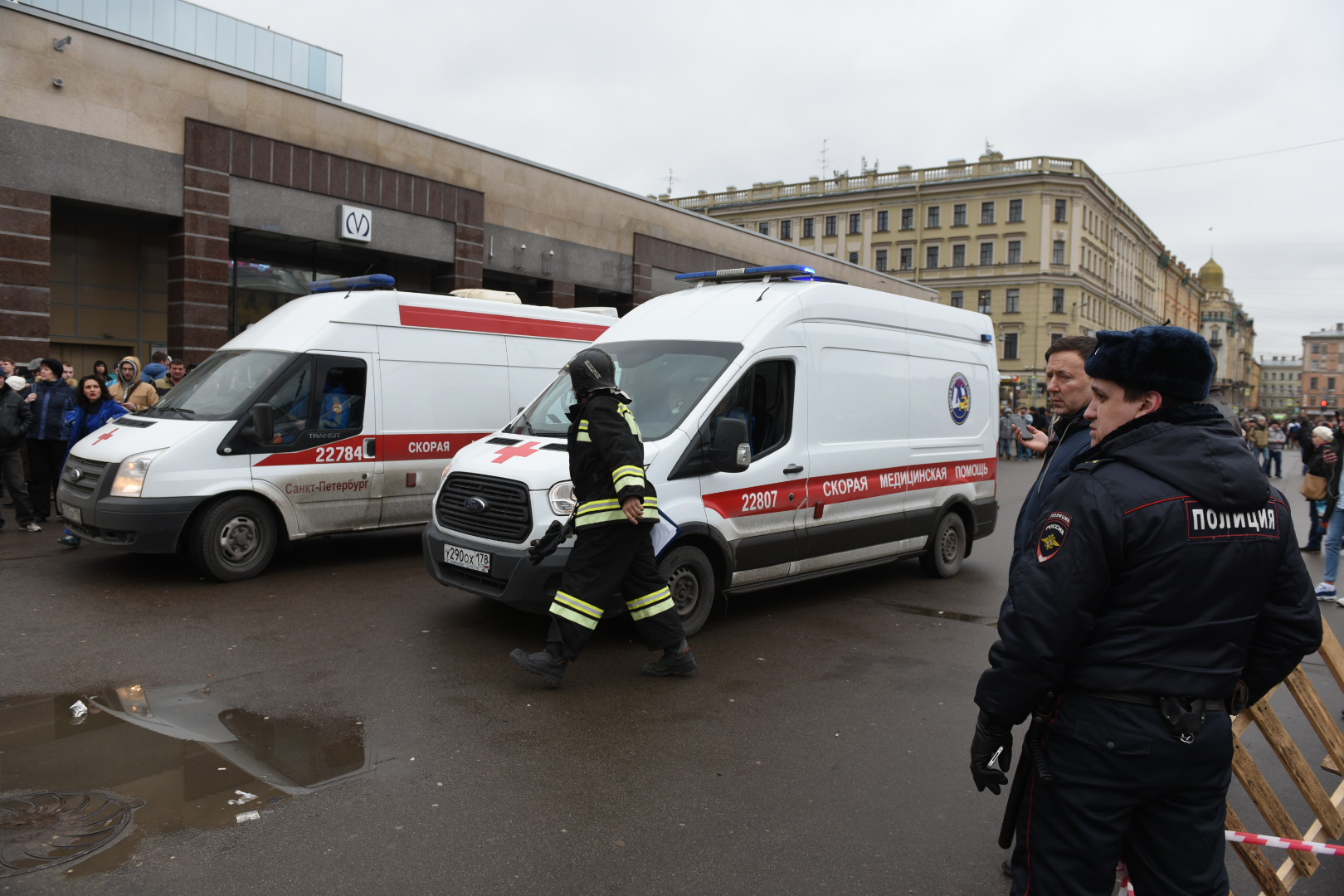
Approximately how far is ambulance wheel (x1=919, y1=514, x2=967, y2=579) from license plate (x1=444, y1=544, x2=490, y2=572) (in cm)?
448

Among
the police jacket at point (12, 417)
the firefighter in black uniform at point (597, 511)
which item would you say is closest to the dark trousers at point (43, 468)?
the police jacket at point (12, 417)

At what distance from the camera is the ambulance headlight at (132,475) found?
7457mm

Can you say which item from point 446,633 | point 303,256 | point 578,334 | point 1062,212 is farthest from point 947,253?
point 446,633

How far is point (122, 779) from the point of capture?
409 centimetres

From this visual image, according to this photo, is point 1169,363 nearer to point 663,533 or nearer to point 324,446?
point 663,533

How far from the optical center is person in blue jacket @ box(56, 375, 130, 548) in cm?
996

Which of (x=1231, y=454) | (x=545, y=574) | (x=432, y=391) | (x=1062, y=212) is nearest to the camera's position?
(x=1231, y=454)

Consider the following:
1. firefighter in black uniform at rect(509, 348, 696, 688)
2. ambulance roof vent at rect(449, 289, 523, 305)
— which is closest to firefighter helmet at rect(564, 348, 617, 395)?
firefighter in black uniform at rect(509, 348, 696, 688)

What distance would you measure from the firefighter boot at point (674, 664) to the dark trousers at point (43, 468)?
25.9 feet

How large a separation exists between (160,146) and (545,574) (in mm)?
12782

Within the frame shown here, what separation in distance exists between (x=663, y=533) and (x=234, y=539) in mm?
4086

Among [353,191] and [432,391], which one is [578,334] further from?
[353,191]

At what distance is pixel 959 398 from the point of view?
29.8ft

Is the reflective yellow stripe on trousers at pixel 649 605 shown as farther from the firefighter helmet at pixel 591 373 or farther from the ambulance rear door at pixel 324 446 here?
the ambulance rear door at pixel 324 446
